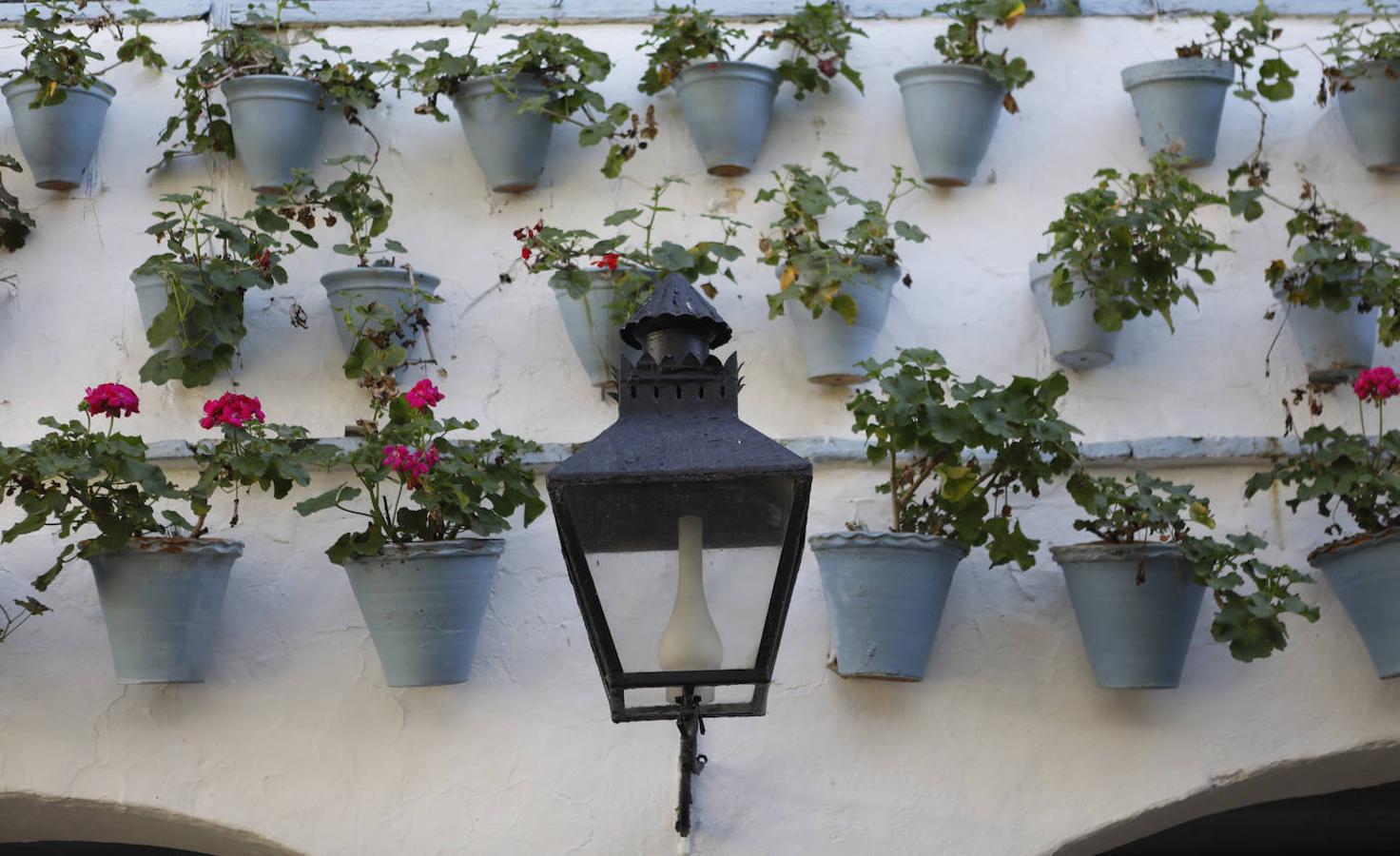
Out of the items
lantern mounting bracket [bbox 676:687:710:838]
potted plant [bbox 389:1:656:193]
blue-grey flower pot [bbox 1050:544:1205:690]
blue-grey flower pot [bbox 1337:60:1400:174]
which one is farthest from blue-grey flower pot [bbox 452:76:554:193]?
blue-grey flower pot [bbox 1337:60:1400:174]

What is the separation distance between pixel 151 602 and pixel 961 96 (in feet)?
6.34

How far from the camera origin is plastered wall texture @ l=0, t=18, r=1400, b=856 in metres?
3.45

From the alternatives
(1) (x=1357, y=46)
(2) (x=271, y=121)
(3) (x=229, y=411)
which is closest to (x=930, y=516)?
(3) (x=229, y=411)

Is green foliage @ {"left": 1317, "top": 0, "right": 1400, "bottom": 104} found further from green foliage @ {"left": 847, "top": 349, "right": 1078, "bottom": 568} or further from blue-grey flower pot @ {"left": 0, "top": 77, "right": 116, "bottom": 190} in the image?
blue-grey flower pot @ {"left": 0, "top": 77, "right": 116, "bottom": 190}

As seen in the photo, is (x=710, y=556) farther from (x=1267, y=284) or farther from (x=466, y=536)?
(x=1267, y=284)

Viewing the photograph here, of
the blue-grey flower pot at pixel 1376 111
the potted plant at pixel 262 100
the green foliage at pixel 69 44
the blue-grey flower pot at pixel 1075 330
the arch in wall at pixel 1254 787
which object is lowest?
the arch in wall at pixel 1254 787

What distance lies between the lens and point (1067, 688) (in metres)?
3.51

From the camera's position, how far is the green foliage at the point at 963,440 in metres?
3.37

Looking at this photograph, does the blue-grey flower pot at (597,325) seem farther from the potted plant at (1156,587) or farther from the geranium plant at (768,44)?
the potted plant at (1156,587)

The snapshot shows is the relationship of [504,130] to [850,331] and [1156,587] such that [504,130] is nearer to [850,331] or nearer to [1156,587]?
[850,331]

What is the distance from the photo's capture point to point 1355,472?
3.42m

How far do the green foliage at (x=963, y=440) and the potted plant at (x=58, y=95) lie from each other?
175 cm

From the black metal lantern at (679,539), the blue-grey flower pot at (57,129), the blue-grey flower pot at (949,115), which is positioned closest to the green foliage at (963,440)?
the blue-grey flower pot at (949,115)

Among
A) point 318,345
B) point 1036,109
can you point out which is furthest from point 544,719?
point 1036,109
